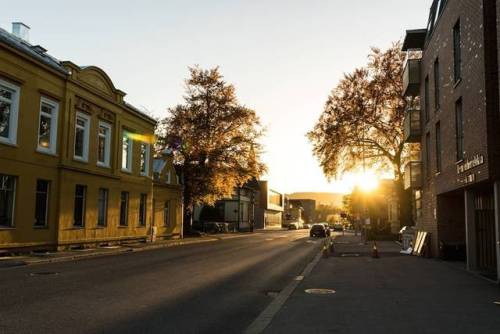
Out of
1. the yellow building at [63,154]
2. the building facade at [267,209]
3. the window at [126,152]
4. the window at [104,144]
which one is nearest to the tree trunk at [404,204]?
the yellow building at [63,154]

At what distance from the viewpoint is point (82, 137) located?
25.8 metres

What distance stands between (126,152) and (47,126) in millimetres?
8593

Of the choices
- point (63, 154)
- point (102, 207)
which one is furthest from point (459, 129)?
point (102, 207)

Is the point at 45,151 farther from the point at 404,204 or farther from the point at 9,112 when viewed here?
the point at 404,204

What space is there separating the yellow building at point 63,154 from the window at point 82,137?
34mm

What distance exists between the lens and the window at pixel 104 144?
27.6m

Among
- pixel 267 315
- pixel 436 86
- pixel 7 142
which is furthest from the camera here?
pixel 436 86

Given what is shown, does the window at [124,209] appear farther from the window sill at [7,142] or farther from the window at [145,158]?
the window sill at [7,142]

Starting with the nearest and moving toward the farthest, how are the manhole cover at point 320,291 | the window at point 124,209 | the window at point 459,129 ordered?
the manhole cover at point 320,291 < the window at point 459,129 < the window at point 124,209

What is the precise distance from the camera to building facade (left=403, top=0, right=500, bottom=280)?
521 inches

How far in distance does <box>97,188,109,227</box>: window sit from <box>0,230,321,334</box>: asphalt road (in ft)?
33.3

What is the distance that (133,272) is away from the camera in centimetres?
1492

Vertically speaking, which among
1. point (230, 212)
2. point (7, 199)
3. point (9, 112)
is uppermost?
point (9, 112)

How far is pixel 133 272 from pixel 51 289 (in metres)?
3.92
